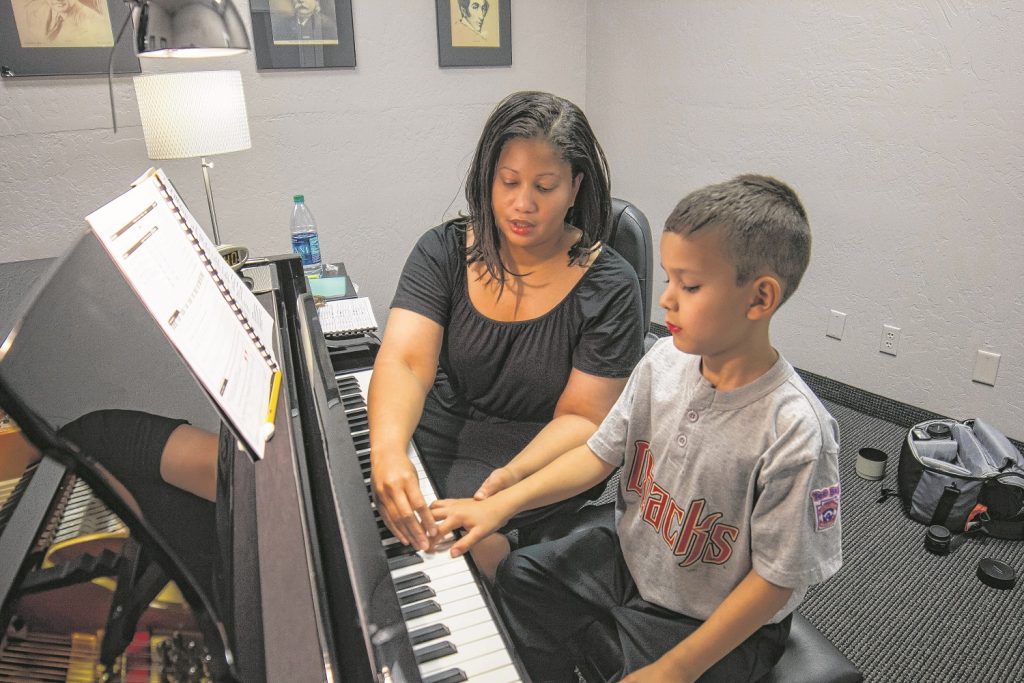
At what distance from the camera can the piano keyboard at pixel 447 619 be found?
0.80 meters

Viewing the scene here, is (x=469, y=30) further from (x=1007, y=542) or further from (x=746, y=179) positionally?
(x=1007, y=542)

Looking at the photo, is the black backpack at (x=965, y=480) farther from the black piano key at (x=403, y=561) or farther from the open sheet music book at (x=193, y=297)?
the open sheet music book at (x=193, y=297)

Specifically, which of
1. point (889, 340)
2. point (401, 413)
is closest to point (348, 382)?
point (401, 413)

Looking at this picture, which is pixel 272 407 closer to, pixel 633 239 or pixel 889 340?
pixel 633 239

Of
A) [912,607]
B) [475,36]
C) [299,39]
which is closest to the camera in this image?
[912,607]

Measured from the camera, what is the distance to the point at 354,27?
3199mm

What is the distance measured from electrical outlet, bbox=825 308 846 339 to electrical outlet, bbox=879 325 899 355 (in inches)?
6.9

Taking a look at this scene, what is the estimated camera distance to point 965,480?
2201mm

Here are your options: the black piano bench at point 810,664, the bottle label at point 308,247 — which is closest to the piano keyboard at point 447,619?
the black piano bench at point 810,664

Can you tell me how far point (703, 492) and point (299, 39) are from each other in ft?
9.58

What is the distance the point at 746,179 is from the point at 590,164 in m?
0.44

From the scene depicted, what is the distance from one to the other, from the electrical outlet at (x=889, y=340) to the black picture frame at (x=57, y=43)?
324 centimetres

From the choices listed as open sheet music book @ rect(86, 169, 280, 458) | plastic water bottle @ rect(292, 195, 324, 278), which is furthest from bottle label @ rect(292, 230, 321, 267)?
open sheet music book @ rect(86, 169, 280, 458)

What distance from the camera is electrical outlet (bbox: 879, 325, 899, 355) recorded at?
277cm
